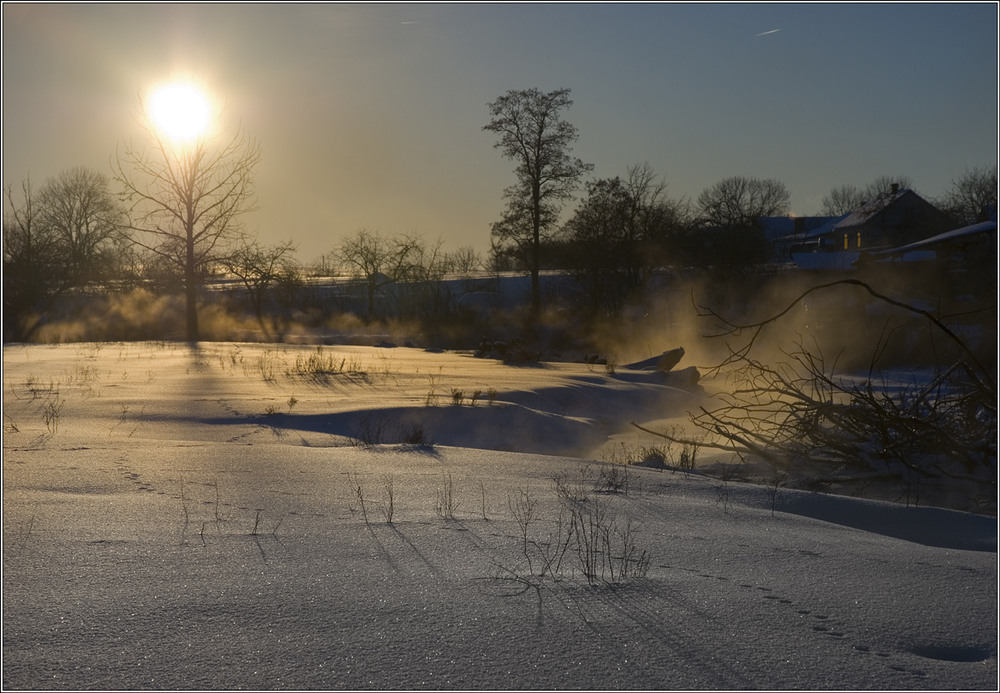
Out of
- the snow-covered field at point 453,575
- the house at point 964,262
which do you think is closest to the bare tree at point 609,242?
the house at point 964,262

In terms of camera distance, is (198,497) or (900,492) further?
(900,492)

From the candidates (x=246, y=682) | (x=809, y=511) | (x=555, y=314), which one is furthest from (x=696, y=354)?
(x=246, y=682)

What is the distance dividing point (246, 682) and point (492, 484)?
2548 millimetres

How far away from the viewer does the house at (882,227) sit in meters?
41.8

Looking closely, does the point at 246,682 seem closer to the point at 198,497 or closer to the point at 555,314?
the point at 198,497

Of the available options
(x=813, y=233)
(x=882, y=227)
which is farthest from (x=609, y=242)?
(x=813, y=233)

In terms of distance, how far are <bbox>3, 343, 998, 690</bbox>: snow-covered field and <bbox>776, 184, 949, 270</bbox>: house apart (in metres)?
38.7

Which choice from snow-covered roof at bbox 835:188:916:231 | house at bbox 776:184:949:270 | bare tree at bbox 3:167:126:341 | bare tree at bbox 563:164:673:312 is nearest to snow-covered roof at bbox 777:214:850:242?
house at bbox 776:184:949:270

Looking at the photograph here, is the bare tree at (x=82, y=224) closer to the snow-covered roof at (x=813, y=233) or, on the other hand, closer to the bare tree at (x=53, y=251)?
the bare tree at (x=53, y=251)

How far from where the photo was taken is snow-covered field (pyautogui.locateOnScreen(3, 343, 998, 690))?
79.1 inches

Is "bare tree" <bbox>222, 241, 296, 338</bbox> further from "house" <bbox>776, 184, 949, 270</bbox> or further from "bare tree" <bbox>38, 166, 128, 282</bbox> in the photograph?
Result: "house" <bbox>776, 184, 949, 270</bbox>

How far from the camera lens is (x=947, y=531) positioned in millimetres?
3820

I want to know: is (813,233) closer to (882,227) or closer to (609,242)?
(882,227)

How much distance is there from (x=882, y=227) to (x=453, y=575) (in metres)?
50.1
